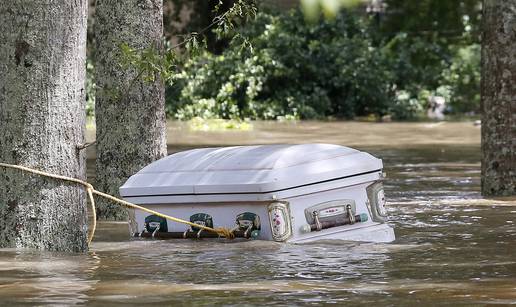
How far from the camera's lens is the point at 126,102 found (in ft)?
37.4

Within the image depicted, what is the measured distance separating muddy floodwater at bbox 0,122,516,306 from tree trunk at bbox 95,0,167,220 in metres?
0.58

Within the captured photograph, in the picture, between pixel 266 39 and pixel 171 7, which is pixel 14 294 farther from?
pixel 171 7

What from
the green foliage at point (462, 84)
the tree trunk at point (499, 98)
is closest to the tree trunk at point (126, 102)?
the tree trunk at point (499, 98)

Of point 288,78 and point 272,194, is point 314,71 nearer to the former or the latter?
point 288,78

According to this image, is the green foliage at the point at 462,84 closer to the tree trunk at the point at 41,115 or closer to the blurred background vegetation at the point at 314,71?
the blurred background vegetation at the point at 314,71

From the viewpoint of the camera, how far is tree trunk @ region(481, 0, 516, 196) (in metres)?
12.7

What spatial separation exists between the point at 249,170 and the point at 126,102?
2.38 metres

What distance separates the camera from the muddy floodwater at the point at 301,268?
7129 mm

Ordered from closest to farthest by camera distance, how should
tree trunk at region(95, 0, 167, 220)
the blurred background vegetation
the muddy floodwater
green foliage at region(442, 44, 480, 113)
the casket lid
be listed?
the muddy floodwater → the casket lid → tree trunk at region(95, 0, 167, 220) → the blurred background vegetation → green foliage at region(442, 44, 480, 113)

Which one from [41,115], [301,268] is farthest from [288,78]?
[301,268]

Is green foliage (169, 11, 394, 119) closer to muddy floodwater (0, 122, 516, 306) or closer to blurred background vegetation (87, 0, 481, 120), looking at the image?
blurred background vegetation (87, 0, 481, 120)

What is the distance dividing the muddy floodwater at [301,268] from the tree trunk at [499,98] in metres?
0.50

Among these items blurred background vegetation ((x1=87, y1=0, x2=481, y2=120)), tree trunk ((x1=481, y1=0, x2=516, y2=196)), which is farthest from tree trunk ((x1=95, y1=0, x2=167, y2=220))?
blurred background vegetation ((x1=87, y1=0, x2=481, y2=120))

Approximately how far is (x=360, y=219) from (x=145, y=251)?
164cm
